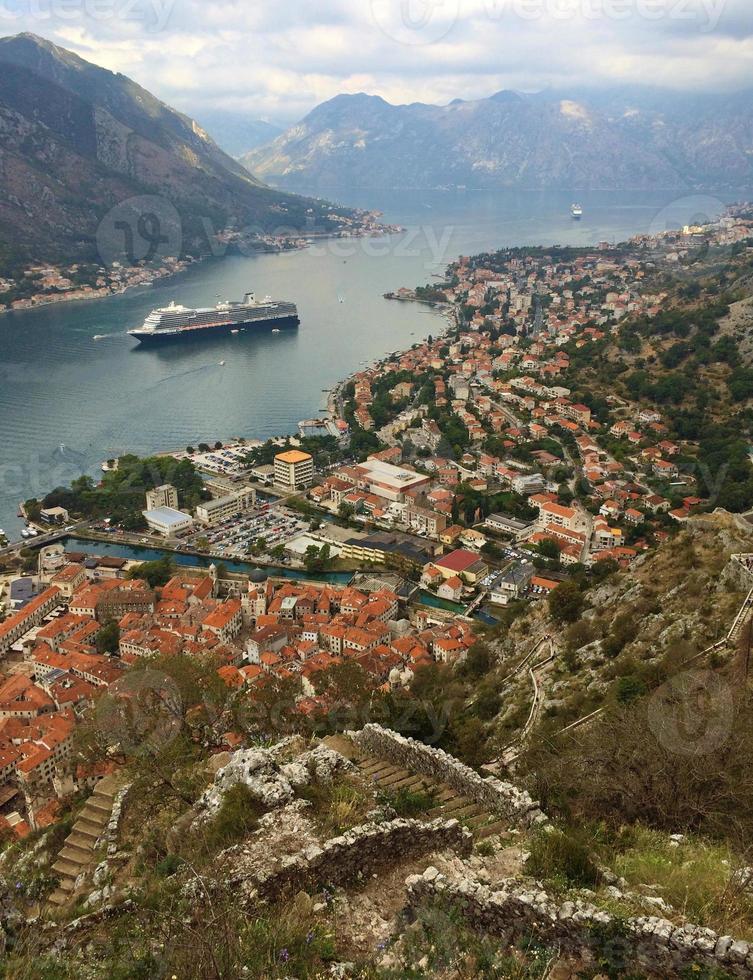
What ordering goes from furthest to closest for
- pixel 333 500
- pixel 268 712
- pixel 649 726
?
pixel 333 500
pixel 268 712
pixel 649 726

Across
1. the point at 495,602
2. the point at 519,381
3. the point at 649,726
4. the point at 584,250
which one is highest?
the point at 584,250

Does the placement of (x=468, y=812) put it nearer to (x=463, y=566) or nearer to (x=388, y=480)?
(x=463, y=566)

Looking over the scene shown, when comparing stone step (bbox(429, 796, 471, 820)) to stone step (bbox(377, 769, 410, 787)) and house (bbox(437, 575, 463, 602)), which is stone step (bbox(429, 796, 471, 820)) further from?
house (bbox(437, 575, 463, 602))

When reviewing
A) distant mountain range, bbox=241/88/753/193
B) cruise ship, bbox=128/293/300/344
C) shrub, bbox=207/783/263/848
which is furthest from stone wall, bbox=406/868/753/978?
distant mountain range, bbox=241/88/753/193

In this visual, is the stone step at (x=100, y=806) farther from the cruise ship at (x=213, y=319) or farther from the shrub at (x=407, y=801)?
the cruise ship at (x=213, y=319)

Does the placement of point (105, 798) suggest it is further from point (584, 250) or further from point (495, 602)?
point (584, 250)

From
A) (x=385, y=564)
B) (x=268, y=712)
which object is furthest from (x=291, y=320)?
(x=268, y=712)

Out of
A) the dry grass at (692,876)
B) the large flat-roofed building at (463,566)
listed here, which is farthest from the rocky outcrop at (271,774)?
the large flat-roofed building at (463,566)
